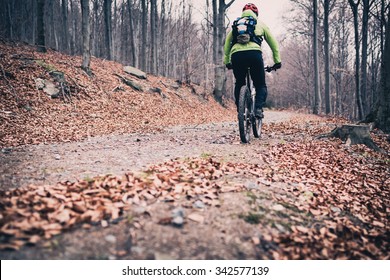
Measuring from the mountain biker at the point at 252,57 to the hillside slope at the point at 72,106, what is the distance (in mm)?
3679

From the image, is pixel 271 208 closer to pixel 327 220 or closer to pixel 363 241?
pixel 327 220

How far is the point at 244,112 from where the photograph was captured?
185 inches

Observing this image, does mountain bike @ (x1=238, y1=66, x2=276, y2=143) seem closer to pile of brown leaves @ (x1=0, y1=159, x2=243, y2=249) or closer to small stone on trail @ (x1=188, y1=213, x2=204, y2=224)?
pile of brown leaves @ (x1=0, y1=159, x2=243, y2=249)

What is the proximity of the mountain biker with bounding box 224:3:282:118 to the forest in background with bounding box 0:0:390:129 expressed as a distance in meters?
4.55

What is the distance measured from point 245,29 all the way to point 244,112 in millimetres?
1477

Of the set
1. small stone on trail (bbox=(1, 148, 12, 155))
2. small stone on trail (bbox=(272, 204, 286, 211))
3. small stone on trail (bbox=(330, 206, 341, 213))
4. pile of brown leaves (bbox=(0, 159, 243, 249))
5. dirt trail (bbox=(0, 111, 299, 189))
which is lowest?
small stone on trail (bbox=(330, 206, 341, 213))

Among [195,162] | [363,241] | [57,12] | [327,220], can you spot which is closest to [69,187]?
[195,162]

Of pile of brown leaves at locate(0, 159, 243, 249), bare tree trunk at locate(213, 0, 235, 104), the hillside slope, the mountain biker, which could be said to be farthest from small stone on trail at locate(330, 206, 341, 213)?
bare tree trunk at locate(213, 0, 235, 104)

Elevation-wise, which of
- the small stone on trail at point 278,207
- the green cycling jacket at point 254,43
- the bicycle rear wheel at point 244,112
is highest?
the green cycling jacket at point 254,43

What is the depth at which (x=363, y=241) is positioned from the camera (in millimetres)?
2295

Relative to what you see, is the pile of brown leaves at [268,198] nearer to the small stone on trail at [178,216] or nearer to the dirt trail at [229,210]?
the dirt trail at [229,210]

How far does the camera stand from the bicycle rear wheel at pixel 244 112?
4.62m

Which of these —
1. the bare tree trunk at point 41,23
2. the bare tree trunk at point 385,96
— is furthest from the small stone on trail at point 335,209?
the bare tree trunk at point 41,23

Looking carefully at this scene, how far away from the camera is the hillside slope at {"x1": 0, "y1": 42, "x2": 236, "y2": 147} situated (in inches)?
254
